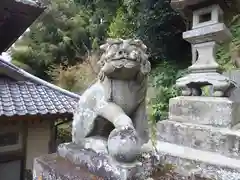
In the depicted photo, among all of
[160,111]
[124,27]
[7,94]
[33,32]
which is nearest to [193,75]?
[7,94]

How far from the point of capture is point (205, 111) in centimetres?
275

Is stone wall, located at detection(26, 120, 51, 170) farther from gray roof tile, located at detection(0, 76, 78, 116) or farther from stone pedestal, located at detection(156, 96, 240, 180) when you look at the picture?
stone pedestal, located at detection(156, 96, 240, 180)

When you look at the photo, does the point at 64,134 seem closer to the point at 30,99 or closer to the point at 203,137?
the point at 30,99

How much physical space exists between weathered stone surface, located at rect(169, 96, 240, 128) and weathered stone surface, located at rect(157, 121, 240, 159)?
0.10 meters

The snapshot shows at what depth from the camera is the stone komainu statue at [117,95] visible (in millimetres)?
1418

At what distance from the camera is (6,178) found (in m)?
4.27

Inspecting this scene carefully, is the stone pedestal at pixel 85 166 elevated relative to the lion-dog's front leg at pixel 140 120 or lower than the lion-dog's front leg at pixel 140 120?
lower

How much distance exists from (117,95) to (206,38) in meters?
2.02

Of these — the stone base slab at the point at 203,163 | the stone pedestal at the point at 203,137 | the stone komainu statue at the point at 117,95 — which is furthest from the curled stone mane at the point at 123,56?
the stone pedestal at the point at 203,137

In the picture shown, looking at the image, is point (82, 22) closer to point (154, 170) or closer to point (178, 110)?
point (178, 110)

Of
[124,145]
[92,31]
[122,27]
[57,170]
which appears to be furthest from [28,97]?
[92,31]

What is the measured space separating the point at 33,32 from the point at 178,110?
13.9m

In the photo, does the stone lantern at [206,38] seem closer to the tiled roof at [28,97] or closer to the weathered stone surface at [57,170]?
the weathered stone surface at [57,170]

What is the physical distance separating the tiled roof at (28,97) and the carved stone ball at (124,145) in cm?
279
